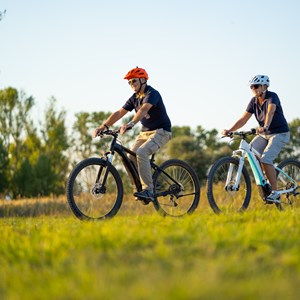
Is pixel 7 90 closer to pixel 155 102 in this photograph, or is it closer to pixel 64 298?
pixel 155 102

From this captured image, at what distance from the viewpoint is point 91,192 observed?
7977 millimetres

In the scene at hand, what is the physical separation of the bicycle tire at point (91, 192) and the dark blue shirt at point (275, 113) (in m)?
2.72

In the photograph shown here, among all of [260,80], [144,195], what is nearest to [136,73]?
[144,195]

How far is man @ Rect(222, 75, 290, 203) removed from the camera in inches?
362

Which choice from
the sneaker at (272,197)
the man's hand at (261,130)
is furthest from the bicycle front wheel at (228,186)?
the man's hand at (261,130)

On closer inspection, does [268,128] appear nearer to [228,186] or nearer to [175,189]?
[228,186]

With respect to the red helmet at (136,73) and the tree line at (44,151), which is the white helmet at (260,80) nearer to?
the red helmet at (136,73)

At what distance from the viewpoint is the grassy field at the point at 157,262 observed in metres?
3.46

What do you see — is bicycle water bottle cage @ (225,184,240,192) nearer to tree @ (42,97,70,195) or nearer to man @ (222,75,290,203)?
man @ (222,75,290,203)

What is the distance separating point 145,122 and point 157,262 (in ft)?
15.3

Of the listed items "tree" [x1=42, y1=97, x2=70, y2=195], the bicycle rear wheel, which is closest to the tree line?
"tree" [x1=42, y1=97, x2=70, y2=195]

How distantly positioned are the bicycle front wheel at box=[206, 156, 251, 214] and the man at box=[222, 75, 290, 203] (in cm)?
46

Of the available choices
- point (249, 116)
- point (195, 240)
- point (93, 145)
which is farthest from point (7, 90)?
point (195, 240)

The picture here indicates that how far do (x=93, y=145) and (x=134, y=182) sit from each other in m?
49.4
